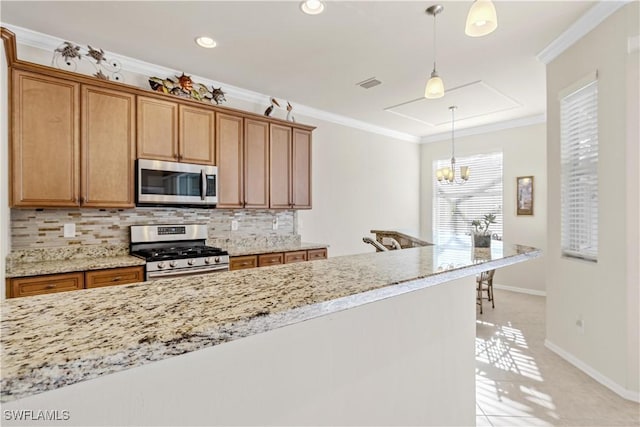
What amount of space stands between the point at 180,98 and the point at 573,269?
159 inches

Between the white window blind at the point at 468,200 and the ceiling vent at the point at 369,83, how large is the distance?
3138 mm

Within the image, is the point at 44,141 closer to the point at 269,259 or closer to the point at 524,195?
the point at 269,259

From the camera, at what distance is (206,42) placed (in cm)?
279

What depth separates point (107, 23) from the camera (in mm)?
2488

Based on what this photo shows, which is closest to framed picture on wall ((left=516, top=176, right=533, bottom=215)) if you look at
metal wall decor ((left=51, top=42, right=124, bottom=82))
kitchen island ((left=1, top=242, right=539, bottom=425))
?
kitchen island ((left=1, top=242, right=539, bottom=425))

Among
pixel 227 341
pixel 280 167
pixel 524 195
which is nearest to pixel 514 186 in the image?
pixel 524 195

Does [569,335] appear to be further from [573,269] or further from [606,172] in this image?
[606,172]

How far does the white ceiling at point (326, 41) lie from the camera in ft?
7.68

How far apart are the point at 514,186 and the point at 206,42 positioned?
5.16 metres

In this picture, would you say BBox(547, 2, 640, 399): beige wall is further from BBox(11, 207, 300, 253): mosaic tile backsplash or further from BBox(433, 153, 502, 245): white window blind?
BBox(11, 207, 300, 253): mosaic tile backsplash

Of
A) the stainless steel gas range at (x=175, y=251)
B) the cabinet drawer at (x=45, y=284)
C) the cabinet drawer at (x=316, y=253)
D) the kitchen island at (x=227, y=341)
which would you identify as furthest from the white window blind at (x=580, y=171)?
the cabinet drawer at (x=45, y=284)

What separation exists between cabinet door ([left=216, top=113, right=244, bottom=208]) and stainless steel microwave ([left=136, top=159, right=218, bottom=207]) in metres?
0.11

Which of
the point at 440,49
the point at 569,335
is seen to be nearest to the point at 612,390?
the point at 569,335

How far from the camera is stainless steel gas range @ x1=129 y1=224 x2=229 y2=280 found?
274 centimetres
